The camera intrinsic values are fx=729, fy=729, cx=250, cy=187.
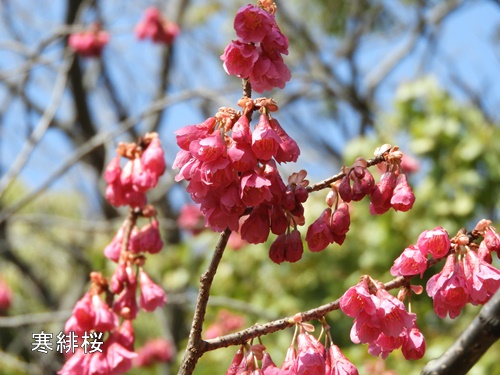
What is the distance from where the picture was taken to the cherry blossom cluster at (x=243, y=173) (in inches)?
43.8

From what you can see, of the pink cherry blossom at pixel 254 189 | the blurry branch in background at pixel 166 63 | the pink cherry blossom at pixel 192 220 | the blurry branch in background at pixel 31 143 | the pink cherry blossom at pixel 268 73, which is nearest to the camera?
the pink cherry blossom at pixel 254 189

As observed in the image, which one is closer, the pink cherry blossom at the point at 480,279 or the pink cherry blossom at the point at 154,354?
the pink cherry blossom at the point at 480,279

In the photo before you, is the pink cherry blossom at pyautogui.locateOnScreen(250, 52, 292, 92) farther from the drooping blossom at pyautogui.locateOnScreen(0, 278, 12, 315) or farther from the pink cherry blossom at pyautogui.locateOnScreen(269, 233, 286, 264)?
the drooping blossom at pyautogui.locateOnScreen(0, 278, 12, 315)

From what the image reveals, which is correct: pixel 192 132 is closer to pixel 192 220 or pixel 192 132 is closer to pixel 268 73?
pixel 268 73

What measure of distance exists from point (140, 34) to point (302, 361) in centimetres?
462

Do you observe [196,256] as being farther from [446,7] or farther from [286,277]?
[446,7]

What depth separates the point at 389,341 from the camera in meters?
1.23

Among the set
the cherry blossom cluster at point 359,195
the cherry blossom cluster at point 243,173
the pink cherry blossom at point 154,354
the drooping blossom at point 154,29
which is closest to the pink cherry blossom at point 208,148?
the cherry blossom cluster at point 243,173

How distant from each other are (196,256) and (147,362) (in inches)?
52.8

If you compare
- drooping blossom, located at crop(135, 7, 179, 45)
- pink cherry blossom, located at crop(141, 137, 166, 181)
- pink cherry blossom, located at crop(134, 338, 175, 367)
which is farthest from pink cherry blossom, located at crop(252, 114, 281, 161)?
pink cherry blossom, located at crop(134, 338, 175, 367)

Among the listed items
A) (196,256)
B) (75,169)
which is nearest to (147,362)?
(196,256)

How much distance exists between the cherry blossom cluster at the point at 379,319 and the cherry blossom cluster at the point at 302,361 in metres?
0.05

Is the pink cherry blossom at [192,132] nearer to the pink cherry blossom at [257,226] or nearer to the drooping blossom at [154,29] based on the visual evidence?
the pink cherry blossom at [257,226]

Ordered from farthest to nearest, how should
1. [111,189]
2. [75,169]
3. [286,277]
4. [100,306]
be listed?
[75,169], [286,277], [111,189], [100,306]
